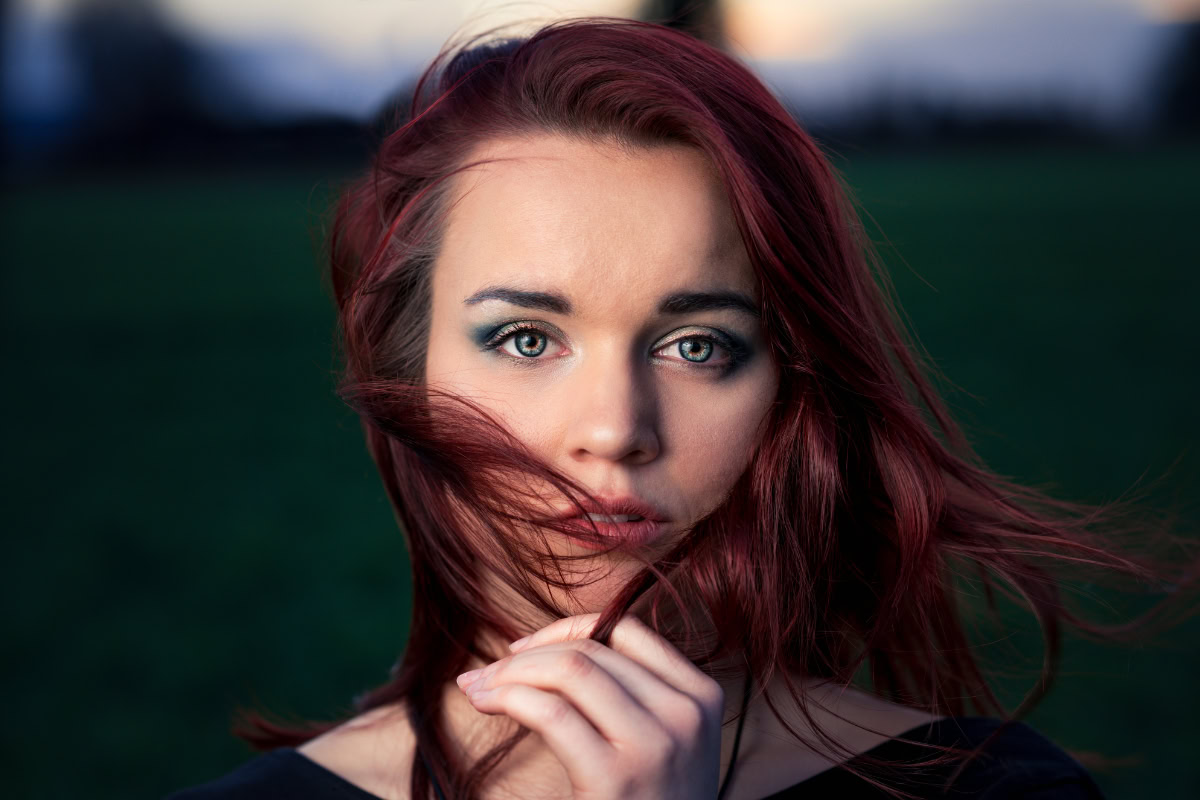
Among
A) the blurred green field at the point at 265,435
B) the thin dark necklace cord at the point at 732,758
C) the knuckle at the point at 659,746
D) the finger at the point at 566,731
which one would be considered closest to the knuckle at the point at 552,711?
the finger at the point at 566,731

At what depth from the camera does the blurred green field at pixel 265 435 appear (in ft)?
16.3

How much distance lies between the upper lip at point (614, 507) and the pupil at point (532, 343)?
24 cm

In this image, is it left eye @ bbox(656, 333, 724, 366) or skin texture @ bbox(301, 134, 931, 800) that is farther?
left eye @ bbox(656, 333, 724, 366)

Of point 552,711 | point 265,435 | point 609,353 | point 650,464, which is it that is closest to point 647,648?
point 552,711

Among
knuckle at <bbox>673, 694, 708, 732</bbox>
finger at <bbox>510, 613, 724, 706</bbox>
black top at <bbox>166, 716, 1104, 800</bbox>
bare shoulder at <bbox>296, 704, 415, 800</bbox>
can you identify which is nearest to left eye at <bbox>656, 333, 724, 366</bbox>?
finger at <bbox>510, 613, 724, 706</bbox>

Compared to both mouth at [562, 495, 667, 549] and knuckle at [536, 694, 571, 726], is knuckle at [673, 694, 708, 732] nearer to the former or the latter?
knuckle at [536, 694, 571, 726]

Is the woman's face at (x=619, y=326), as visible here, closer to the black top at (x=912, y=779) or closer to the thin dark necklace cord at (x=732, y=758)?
the thin dark necklace cord at (x=732, y=758)

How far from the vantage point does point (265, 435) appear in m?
9.64

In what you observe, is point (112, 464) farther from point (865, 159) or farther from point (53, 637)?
point (865, 159)

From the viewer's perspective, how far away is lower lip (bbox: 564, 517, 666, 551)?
158cm

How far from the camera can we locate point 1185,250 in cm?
1536

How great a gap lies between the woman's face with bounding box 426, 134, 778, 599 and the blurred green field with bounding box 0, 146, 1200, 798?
435 mm

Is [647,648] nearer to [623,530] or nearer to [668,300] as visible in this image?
[623,530]

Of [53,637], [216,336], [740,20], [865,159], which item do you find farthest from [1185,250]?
[53,637]
